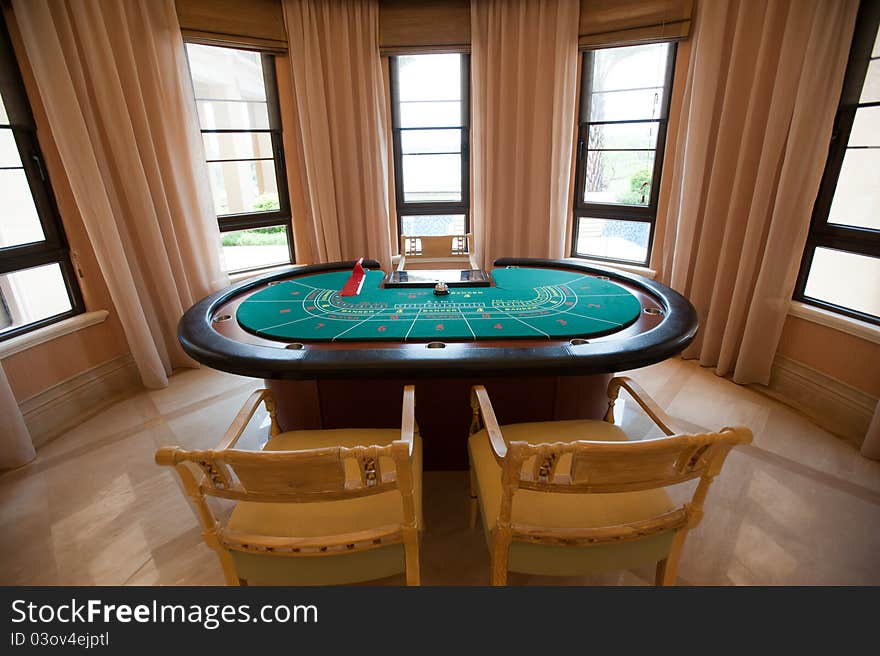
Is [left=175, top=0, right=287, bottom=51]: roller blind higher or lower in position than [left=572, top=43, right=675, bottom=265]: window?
higher

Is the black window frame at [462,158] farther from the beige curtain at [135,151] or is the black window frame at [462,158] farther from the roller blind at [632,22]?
the beige curtain at [135,151]

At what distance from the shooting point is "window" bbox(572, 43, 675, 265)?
3326 millimetres

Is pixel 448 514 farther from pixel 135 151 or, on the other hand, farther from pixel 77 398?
pixel 135 151

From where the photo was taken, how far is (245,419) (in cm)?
141

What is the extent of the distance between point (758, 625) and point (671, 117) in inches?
127

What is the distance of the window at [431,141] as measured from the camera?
147 inches

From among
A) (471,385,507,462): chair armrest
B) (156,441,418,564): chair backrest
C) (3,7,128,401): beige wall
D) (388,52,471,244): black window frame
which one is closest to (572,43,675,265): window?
(388,52,471,244): black window frame

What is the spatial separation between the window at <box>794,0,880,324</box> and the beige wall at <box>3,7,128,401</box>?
4.39 m

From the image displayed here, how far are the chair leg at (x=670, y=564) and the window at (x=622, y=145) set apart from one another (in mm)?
2805

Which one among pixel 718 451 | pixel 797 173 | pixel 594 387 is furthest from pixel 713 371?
pixel 718 451

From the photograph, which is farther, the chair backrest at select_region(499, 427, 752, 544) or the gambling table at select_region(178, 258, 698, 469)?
the gambling table at select_region(178, 258, 698, 469)

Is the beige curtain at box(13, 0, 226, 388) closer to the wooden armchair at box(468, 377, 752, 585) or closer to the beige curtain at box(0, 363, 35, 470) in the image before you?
the beige curtain at box(0, 363, 35, 470)

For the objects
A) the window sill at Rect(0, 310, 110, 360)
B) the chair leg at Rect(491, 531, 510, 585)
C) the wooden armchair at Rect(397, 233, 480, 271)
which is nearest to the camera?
the chair leg at Rect(491, 531, 510, 585)

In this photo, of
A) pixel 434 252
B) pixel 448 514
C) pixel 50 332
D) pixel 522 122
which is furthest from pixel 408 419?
pixel 522 122
